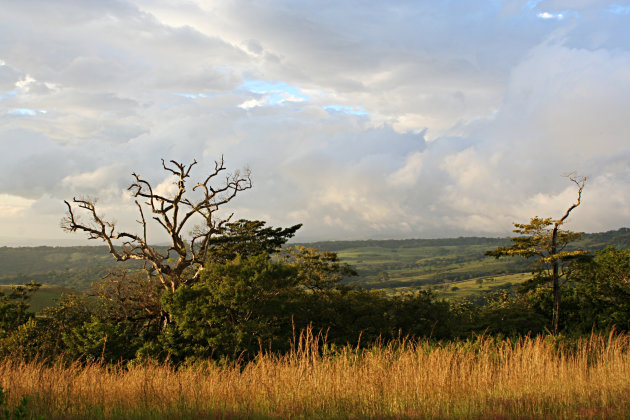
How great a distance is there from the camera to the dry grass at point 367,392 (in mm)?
6695

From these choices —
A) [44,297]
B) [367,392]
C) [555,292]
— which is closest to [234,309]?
[367,392]

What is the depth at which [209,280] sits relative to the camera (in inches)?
981

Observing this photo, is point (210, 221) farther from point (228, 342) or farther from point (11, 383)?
point (11, 383)

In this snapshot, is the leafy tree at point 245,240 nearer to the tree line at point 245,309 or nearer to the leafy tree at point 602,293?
the tree line at point 245,309

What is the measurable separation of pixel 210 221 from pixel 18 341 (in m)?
16.0

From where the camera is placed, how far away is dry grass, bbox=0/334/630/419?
264 inches

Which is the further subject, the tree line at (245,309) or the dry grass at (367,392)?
the tree line at (245,309)

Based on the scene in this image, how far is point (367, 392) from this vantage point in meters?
7.42

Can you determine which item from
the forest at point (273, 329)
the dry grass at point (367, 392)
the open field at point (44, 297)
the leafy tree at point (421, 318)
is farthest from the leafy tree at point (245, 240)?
the open field at point (44, 297)

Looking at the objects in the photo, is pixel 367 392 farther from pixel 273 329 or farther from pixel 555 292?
pixel 555 292

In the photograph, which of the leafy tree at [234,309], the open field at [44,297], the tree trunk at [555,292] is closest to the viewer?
the leafy tree at [234,309]

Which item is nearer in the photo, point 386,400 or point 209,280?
point 386,400

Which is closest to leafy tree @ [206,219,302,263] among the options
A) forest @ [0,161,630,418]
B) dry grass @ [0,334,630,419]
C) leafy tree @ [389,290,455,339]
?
forest @ [0,161,630,418]

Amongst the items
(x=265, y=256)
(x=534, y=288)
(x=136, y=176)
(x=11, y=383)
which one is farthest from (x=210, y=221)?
(x=11, y=383)
